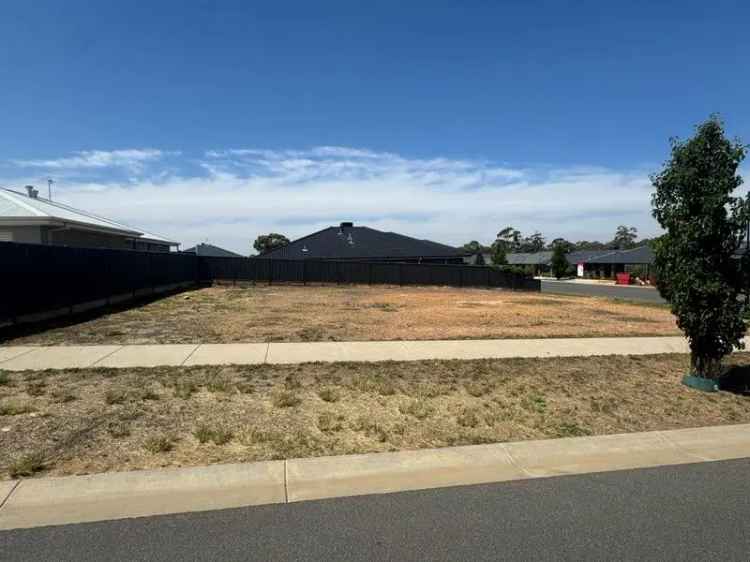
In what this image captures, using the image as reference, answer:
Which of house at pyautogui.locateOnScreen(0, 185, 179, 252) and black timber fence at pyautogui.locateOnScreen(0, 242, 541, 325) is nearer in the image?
black timber fence at pyautogui.locateOnScreen(0, 242, 541, 325)

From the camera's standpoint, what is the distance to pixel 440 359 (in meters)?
8.95

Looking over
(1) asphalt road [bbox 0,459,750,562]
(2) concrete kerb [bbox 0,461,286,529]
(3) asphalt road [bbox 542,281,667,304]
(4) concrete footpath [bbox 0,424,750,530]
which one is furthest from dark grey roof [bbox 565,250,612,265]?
(2) concrete kerb [bbox 0,461,286,529]

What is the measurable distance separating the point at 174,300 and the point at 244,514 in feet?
57.8

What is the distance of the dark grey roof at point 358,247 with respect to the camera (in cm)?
4362

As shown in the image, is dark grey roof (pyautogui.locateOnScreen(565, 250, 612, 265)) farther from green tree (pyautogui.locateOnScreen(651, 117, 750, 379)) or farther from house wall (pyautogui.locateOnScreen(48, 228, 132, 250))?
green tree (pyautogui.locateOnScreen(651, 117, 750, 379))

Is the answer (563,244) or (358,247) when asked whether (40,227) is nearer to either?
(358,247)

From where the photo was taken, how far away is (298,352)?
30.5 ft

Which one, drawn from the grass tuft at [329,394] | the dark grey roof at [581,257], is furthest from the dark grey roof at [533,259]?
the grass tuft at [329,394]

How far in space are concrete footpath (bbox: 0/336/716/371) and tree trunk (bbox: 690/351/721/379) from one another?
2212 millimetres

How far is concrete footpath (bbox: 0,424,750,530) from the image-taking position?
3.85 metres

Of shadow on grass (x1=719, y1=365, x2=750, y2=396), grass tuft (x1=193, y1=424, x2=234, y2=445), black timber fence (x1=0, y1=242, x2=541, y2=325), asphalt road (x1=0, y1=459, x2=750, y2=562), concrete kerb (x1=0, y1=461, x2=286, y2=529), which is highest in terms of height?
black timber fence (x1=0, y1=242, x2=541, y2=325)

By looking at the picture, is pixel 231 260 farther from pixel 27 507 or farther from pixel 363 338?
pixel 27 507

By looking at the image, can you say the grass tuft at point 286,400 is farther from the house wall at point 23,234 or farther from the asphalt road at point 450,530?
the house wall at point 23,234

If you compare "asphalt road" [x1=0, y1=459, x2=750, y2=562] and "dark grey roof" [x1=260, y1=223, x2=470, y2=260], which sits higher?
"dark grey roof" [x1=260, y1=223, x2=470, y2=260]
